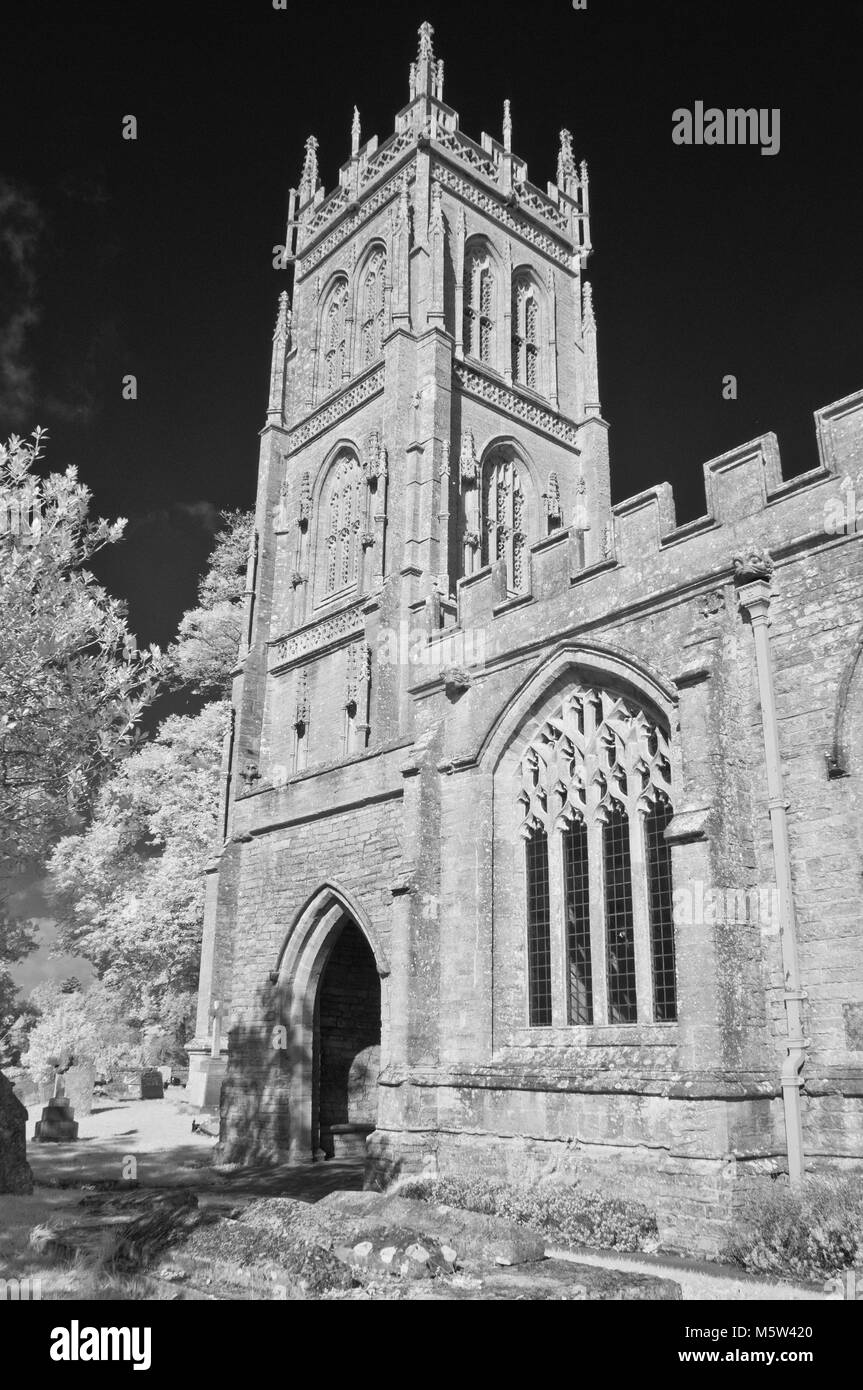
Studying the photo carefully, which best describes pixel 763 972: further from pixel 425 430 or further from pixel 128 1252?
pixel 425 430

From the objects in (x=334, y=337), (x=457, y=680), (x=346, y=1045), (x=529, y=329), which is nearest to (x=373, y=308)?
(x=334, y=337)

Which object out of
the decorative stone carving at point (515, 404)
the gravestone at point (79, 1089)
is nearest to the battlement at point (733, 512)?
the decorative stone carving at point (515, 404)

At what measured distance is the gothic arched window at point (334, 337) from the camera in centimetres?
3152

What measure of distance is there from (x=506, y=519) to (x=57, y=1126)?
1801 centimetres

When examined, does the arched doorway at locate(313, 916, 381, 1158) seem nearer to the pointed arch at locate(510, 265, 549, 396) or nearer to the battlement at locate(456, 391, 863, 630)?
the battlement at locate(456, 391, 863, 630)

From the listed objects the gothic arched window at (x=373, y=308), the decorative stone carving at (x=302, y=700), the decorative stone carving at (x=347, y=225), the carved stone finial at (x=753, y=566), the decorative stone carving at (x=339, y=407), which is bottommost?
the carved stone finial at (x=753, y=566)

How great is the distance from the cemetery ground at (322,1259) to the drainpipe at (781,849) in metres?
1.80

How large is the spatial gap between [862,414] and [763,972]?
6.20 meters

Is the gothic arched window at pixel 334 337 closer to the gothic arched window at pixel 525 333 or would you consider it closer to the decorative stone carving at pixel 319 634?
the gothic arched window at pixel 525 333

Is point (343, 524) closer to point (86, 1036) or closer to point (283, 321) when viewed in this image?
point (283, 321)

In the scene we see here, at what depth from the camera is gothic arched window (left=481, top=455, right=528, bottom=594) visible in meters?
27.9

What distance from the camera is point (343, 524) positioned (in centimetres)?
2856

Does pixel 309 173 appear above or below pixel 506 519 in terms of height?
above

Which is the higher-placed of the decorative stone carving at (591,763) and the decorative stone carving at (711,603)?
the decorative stone carving at (711,603)
